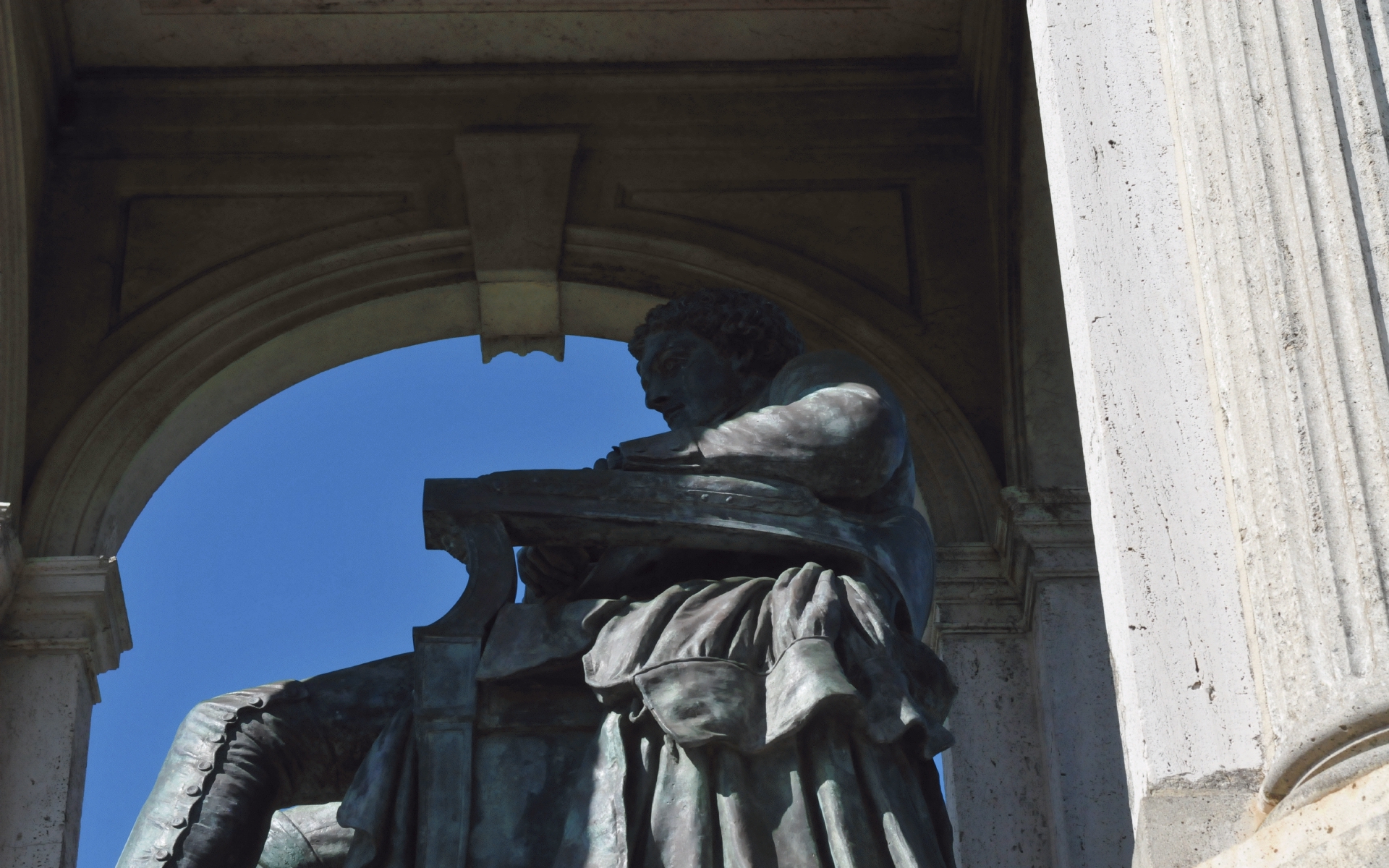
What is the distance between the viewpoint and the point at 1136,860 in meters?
A: 4.45

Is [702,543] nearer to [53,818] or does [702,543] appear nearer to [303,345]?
[53,818]

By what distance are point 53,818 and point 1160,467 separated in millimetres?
3779

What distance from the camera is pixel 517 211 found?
873 cm

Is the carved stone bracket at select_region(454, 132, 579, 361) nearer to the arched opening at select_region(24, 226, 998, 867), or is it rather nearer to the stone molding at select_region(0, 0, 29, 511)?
the arched opening at select_region(24, 226, 998, 867)

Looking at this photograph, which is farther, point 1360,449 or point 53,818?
point 53,818

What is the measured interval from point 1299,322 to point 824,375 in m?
1.46

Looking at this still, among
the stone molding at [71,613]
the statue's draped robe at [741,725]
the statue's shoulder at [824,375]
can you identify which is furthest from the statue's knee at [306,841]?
the stone molding at [71,613]

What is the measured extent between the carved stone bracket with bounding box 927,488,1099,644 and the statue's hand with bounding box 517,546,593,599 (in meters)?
2.11

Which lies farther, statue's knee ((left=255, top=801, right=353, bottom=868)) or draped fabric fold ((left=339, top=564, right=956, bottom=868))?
statue's knee ((left=255, top=801, right=353, bottom=868))

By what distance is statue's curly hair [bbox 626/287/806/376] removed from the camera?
6.34 m

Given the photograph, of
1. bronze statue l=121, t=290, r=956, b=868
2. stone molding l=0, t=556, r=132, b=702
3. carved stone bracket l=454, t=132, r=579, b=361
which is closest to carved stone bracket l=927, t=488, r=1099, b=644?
carved stone bracket l=454, t=132, r=579, b=361

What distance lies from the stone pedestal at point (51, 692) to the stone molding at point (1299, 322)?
3.80 metres

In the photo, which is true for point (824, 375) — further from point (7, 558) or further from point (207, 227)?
point (207, 227)

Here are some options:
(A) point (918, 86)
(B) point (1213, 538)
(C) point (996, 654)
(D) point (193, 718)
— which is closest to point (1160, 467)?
(B) point (1213, 538)
